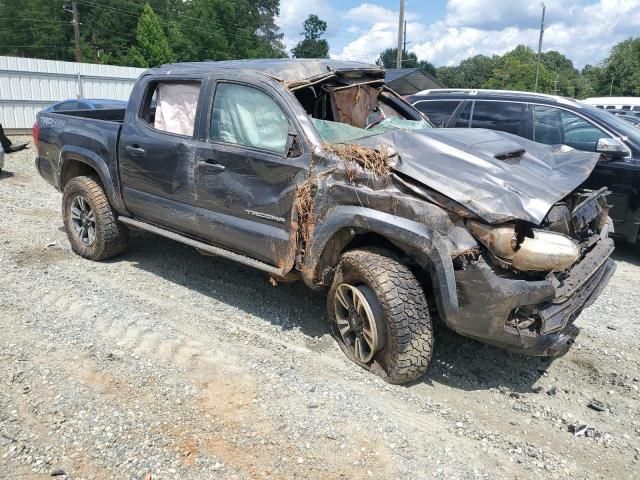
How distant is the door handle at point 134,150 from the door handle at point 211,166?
82 cm

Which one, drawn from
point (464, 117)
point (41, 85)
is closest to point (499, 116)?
point (464, 117)

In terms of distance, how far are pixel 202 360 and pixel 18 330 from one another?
1525mm

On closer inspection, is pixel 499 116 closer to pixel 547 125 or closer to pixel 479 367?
pixel 547 125

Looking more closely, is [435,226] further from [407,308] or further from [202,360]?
[202,360]

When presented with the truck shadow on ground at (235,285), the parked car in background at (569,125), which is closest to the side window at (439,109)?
the parked car in background at (569,125)

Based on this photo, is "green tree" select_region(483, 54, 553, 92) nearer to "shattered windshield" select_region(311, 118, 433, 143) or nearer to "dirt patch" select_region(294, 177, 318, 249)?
"shattered windshield" select_region(311, 118, 433, 143)

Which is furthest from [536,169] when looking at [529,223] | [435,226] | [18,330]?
[18,330]

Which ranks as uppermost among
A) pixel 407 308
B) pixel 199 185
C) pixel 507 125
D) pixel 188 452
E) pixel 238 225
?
pixel 507 125

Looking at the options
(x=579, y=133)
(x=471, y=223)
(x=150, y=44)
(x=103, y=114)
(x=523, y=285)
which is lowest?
(x=523, y=285)

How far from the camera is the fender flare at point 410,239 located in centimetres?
315

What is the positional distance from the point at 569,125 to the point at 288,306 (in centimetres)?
432

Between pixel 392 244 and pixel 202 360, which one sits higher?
pixel 392 244

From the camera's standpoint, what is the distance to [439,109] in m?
7.65

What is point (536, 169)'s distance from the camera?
→ 373cm
